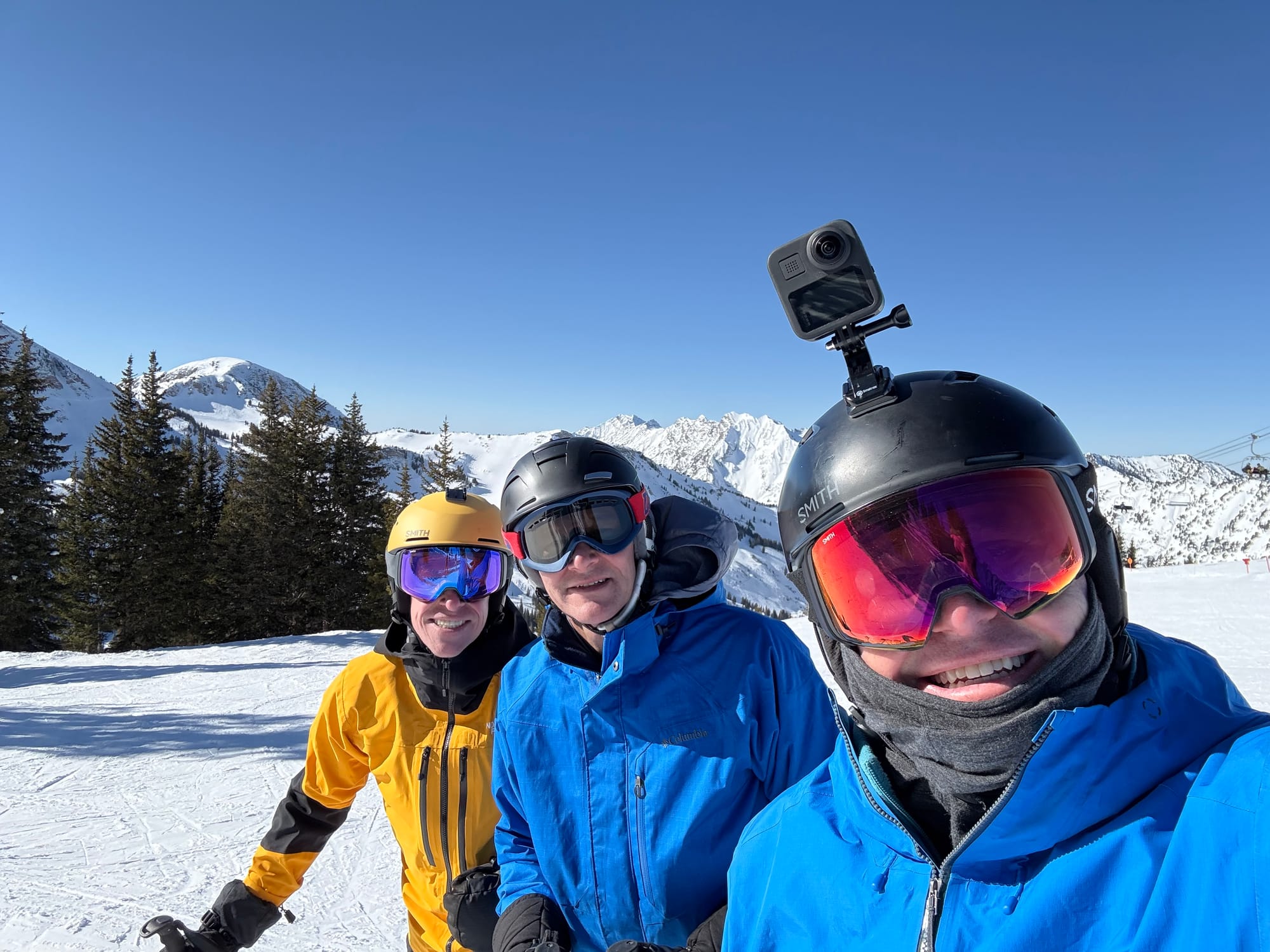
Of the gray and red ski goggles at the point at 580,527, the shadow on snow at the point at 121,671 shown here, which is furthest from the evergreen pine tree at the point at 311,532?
the gray and red ski goggles at the point at 580,527

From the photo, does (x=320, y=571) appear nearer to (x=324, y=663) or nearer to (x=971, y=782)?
(x=324, y=663)

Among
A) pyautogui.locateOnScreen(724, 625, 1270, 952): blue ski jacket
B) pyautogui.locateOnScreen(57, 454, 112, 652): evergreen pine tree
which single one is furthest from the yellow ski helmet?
pyautogui.locateOnScreen(57, 454, 112, 652): evergreen pine tree

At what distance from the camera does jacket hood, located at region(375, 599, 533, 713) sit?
9.02 ft

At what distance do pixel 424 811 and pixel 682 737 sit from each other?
4.19 feet

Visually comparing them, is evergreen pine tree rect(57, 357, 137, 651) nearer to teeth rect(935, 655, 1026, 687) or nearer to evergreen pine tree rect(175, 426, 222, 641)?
evergreen pine tree rect(175, 426, 222, 641)

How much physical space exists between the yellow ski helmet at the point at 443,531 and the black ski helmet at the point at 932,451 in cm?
187

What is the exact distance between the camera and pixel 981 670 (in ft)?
4.38

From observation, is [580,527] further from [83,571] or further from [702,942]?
[83,571]

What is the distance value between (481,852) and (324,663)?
11.3m

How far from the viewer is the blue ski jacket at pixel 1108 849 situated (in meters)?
0.93

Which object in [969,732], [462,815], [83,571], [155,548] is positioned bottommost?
[462,815]

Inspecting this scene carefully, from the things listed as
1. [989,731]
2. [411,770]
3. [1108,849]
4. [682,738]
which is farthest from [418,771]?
[1108,849]

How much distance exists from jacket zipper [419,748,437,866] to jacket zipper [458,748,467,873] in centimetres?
12

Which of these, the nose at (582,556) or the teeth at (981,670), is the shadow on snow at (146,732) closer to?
the nose at (582,556)
